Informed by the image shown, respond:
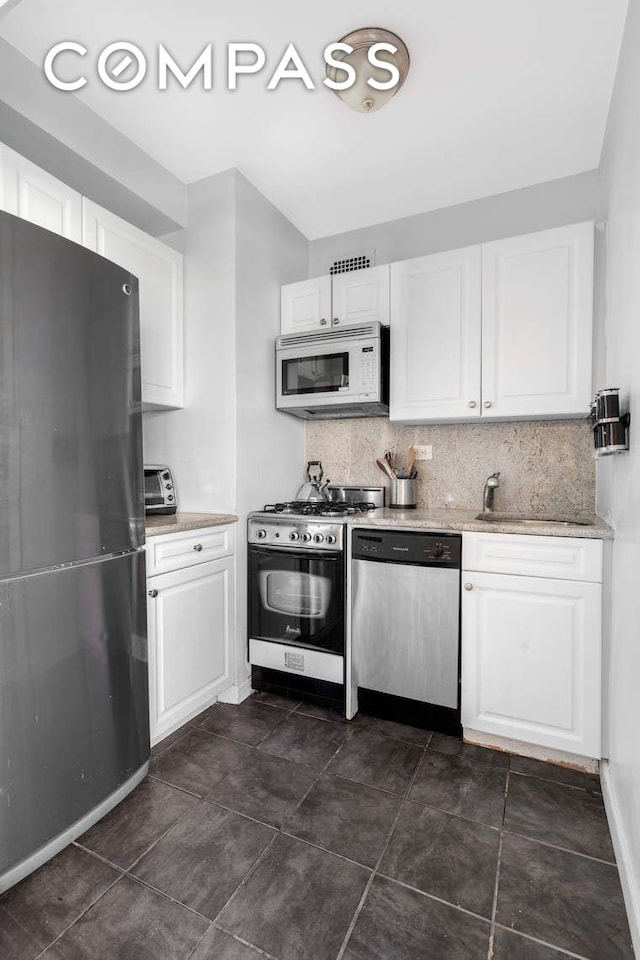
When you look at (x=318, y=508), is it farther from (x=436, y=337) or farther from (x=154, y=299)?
(x=154, y=299)

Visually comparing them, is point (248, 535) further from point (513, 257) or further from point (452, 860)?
point (513, 257)

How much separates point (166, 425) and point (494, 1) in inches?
84.5

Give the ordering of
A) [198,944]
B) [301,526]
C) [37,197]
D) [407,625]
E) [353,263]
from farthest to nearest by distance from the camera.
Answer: [353,263], [301,526], [407,625], [37,197], [198,944]

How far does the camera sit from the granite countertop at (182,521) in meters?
1.81

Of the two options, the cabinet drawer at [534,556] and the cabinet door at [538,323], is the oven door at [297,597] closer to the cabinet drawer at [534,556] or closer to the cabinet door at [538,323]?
the cabinet drawer at [534,556]

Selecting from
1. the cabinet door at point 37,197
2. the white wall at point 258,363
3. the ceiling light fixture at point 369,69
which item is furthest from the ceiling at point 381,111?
the cabinet door at point 37,197

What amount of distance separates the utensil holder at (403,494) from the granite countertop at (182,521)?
921 millimetres

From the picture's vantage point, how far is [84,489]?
4.69 ft

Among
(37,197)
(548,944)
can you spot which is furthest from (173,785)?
(37,197)

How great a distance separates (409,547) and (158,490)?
1.26m

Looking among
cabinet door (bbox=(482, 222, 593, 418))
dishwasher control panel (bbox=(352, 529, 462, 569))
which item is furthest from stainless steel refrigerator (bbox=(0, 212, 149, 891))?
cabinet door (bbox=(482, 222, 593, 418))

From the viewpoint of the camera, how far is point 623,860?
4.17 feet

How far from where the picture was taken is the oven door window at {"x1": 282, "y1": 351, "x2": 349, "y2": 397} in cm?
249

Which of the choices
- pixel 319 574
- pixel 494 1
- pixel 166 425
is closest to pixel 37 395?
pixel 166 425
